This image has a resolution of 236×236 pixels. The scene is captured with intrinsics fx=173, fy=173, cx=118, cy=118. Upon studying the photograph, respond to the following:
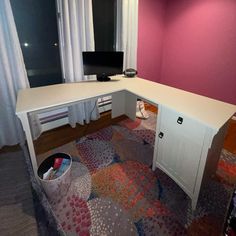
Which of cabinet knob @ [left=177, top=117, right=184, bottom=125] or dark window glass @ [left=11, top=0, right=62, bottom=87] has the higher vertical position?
dark window glass @ [left=11, top=0, right=62, bottom=87]

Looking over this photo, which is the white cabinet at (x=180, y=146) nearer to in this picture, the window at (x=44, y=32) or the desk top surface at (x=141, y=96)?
the desk top surface at (x=141, y=96)

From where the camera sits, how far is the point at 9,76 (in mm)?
1968

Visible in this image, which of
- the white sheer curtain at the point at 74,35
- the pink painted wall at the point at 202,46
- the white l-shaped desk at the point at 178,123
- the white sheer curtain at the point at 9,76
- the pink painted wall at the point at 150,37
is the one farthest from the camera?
the pink painted wall at the point at 150,37

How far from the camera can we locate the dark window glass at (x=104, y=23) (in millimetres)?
2602

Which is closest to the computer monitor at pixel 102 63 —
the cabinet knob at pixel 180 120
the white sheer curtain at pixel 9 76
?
the white sheer curtain at pixel 9 76

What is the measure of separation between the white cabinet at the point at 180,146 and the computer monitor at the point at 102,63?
1102 mm

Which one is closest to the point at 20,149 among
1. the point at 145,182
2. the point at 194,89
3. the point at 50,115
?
the point at 50,115

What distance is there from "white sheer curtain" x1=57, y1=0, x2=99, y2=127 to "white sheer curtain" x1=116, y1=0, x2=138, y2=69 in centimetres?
57

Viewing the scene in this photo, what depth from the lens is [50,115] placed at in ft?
8.54

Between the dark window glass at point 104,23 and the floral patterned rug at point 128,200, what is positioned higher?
the dark window glass at point 104,23

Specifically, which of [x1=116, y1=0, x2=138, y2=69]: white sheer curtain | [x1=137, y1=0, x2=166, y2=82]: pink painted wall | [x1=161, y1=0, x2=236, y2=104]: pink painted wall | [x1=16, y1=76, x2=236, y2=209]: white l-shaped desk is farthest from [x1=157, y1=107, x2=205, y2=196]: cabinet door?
[x1=137, y1=0, x2=166, y2=82]: pink painted wall

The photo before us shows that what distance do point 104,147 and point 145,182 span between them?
72 centimetres

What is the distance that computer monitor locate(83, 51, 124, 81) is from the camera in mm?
2227

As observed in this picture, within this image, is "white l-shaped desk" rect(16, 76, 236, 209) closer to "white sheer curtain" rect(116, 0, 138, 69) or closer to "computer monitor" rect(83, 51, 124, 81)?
"computer monitor" rect(83, 51, 124, 81)
